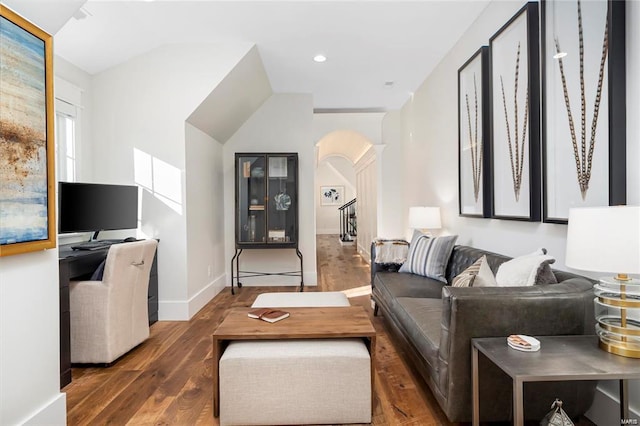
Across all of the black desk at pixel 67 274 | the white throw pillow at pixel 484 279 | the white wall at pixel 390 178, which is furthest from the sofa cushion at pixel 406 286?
the white wall at pixel 390 178

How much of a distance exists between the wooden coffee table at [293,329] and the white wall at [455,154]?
1.22 metres

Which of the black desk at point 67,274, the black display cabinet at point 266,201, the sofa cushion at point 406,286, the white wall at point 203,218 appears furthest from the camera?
the black display cabinet at point 266,201

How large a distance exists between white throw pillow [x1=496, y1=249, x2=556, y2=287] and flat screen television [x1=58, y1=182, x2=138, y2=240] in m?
3.09

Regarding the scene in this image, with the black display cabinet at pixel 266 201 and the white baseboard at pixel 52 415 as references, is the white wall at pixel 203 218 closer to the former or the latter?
the black display cabinet at pixel 266 201

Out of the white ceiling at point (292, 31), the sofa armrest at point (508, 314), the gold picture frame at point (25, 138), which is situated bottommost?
the sofa armrest at point (508, 314)

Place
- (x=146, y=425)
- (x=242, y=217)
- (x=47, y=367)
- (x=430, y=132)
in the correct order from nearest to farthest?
(x=47, y=367), (x=146, y=425), (x=430, y=132), (x=242, y=217)

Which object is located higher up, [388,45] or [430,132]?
[388,45]

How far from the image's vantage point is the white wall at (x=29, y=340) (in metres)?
1.48

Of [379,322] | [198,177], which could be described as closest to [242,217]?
[198,177]

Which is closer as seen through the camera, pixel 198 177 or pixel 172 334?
pixel 172 334

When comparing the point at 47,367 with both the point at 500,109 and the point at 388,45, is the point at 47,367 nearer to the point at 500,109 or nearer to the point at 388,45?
the point at 500,109

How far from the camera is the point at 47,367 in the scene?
170cm

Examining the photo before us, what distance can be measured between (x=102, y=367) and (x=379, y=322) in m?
2.33

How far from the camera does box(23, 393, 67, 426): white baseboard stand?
5.27 ft
